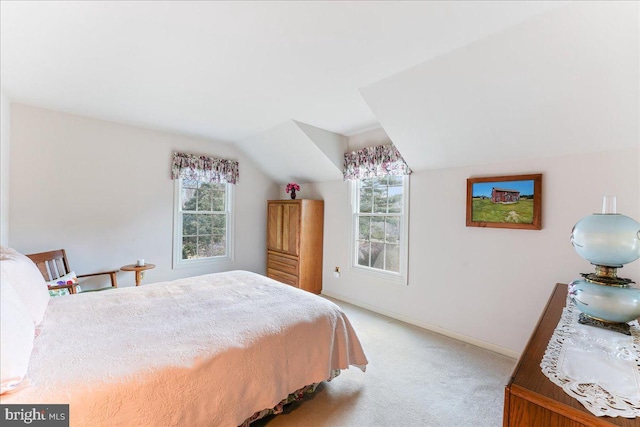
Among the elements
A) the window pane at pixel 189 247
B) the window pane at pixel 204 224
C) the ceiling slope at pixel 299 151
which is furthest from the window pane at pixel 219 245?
the ceiling slope at pixel 299 151

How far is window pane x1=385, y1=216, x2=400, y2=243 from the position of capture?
362 cm

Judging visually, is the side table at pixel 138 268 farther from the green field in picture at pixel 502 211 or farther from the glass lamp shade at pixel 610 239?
the glass lamp shade at pixel 610 239

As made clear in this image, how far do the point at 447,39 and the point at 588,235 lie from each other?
4.68 feet

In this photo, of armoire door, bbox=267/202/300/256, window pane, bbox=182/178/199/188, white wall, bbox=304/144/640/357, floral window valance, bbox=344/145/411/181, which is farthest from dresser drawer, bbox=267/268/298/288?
window pane, bbox=182/178/199/188

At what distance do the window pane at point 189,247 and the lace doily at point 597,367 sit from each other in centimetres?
430

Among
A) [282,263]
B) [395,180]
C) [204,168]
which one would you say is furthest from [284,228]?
[395,180]

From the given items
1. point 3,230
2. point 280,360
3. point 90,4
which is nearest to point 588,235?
point 280,360

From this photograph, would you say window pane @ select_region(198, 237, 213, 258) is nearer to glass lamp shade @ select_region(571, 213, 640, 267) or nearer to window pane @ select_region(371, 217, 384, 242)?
window pane @ select_region(371, 217, 384, 242)

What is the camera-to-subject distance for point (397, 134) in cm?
297

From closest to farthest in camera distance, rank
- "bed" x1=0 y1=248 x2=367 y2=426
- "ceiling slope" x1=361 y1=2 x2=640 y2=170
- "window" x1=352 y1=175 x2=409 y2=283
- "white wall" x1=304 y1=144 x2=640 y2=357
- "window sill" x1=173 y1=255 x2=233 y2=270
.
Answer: "bed" x1=0 y1=248 x2=367 y2=426 → "ceiling slope" x1=361 y1=2 x2=640 y2=170 → "white wall" x1=304 y1=144 x2=640 y2=357 → "window" x1=352 y1=175 x2=409 y2=283 → "window sill" x1=173 y1=255 x2=233 y2=270

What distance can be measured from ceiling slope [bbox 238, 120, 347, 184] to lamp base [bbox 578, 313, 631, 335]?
122 inches

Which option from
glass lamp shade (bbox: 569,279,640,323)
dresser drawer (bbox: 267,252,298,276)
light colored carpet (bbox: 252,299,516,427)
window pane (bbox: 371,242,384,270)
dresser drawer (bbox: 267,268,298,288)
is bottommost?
light colored carpet (bbox: 252,299,516,427)

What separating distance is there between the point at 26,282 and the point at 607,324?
300 cm

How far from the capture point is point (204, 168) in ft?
13.9
